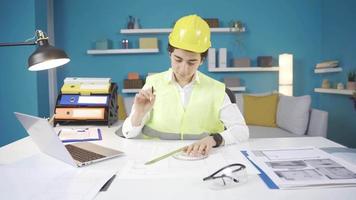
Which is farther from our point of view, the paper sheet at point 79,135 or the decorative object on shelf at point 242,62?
the decorative object on shelf at point 242,62

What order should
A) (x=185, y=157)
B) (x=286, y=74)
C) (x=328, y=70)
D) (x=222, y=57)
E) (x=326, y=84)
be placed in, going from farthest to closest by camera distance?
(x=222, y=57) < (x=286, y=74) < (x=326, y=84) < (x=328, y=70) < (x=185, y=157)

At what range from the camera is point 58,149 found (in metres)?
0.97

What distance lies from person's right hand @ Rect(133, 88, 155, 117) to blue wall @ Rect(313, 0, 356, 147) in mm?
2814

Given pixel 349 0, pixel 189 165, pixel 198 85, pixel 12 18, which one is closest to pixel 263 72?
pixel 349 0

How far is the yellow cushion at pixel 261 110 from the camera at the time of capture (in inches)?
143

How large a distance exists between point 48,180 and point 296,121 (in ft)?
9.12

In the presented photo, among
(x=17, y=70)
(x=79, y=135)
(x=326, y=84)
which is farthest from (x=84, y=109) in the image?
(x=326, y=84)

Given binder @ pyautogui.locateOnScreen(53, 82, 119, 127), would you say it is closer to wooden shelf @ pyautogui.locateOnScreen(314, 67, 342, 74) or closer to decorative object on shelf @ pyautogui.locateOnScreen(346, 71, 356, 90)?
decorative object on shelf @ pyautogui.locateOnScreen(346, 71, 356, 90)

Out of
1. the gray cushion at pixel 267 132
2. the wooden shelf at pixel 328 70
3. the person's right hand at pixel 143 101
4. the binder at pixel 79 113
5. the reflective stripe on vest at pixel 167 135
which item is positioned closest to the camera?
the person's right hand at pixel 143 101

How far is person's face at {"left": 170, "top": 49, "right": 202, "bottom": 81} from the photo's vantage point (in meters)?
1.46

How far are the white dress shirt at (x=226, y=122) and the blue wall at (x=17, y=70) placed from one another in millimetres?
2312

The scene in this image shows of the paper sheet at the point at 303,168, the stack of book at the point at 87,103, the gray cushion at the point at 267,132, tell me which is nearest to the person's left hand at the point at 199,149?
the paper sheet at the point at 303,168

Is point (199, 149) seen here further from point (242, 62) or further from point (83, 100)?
point (242, 62)

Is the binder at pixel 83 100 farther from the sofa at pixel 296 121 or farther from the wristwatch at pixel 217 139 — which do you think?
the sofa at pixel 296 121
